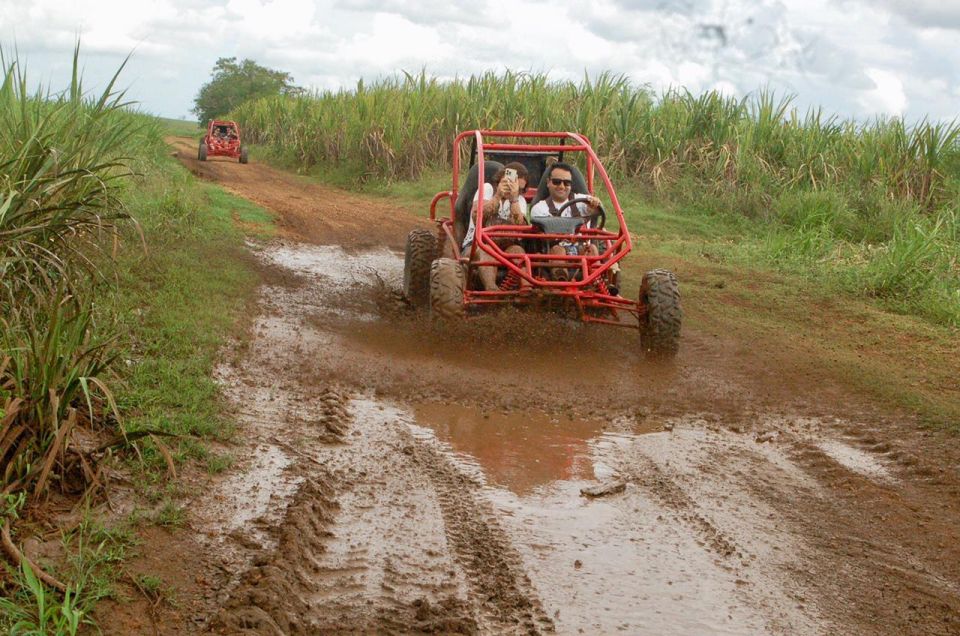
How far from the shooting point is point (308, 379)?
5.86 meters

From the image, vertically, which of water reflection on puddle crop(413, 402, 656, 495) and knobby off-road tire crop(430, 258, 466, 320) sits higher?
knobby off-road tire crop(430, 258, 466, 320)

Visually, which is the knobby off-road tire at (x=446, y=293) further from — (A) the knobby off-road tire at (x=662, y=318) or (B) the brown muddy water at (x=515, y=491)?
(A) the knobby off-road tire at (x=662, y=318)

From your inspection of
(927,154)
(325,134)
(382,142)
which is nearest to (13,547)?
(927,154)

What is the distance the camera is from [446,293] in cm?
695

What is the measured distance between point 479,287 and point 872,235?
7.65 meters

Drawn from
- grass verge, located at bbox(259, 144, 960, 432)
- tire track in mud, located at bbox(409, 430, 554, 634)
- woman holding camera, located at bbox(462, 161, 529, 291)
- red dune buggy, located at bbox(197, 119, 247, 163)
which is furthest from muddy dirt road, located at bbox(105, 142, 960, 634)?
red dune buggy, located at bbox(197, 119, 247, 163)

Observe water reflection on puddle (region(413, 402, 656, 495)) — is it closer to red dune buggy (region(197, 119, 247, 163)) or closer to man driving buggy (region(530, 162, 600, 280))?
man driving buggy (region(530, 162, 600, 280))

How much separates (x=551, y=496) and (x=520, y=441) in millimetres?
837

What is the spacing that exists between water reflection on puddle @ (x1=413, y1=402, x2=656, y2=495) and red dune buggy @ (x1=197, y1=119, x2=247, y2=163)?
20.1m

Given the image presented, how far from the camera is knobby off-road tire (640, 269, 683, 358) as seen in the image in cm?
697

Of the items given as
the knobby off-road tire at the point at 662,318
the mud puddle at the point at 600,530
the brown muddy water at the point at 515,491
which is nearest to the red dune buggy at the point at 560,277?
the knobby off-road tire at the point at 662,318

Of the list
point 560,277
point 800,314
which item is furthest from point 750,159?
point 560,277

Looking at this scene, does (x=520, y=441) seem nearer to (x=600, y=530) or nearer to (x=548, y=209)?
(x=600, y=530)

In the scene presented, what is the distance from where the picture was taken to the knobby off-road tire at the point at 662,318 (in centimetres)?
697
